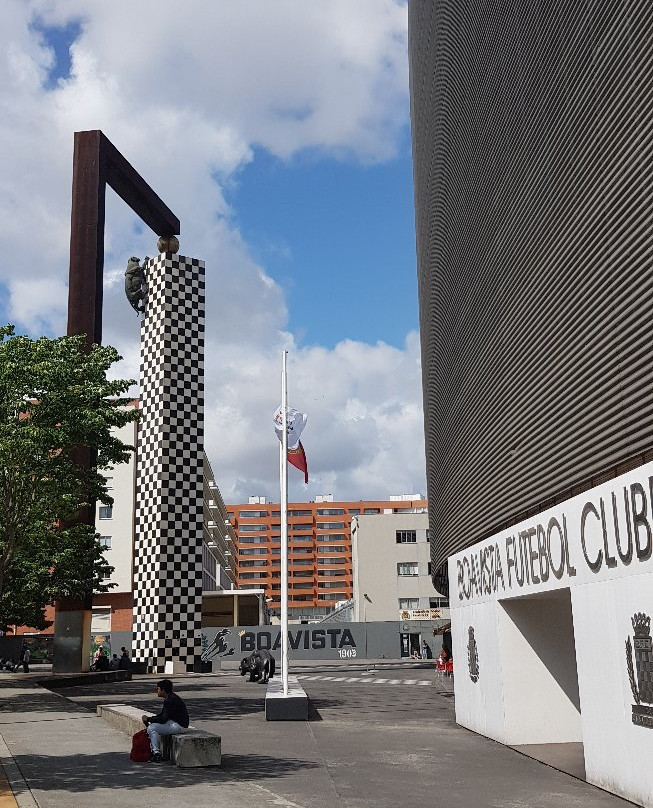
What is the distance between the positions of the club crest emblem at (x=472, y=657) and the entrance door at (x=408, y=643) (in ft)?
140

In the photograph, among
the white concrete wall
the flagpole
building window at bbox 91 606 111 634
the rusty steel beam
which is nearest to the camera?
the white concrete wall

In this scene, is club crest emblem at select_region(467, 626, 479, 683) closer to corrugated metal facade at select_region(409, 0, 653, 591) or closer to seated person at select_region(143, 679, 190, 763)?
corrugated metal facade at select_region(409, 0, 653, 591)

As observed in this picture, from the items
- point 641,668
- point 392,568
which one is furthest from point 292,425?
point 392,568

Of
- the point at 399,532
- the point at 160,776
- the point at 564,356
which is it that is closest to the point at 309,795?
the point at 160,776

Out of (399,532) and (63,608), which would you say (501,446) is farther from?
(399,532)

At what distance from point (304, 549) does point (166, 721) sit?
15104cm

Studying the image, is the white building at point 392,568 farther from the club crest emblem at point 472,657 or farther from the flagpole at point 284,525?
the club crest emblem at point 472,657

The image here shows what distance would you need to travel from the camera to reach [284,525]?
65.6ft

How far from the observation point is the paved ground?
9734 millimetres

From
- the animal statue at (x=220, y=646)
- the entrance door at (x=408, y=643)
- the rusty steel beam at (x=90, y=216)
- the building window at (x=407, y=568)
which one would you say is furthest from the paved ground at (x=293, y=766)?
the building window at (x=407, y=568)

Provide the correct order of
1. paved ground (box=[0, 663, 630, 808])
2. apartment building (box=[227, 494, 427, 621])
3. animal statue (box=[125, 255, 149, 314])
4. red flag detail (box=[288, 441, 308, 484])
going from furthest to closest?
1. apartment building (box=[227, 494, 427, 621])
2. animal statue (box=[125, 255, 149, 314])
3. red flag detail (box=[288, 441, 308, 484])
4. paved ground (box=[0, 663, 630, 808])

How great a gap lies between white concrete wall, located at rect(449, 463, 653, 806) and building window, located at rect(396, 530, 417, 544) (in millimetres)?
67362

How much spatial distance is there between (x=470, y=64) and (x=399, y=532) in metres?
71.9

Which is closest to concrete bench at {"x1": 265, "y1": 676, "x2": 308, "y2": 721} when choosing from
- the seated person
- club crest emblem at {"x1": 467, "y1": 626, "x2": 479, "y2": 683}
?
club crest emblem at {"x1": 467, "y1": 626, "x2": 479, "y2": 683}
